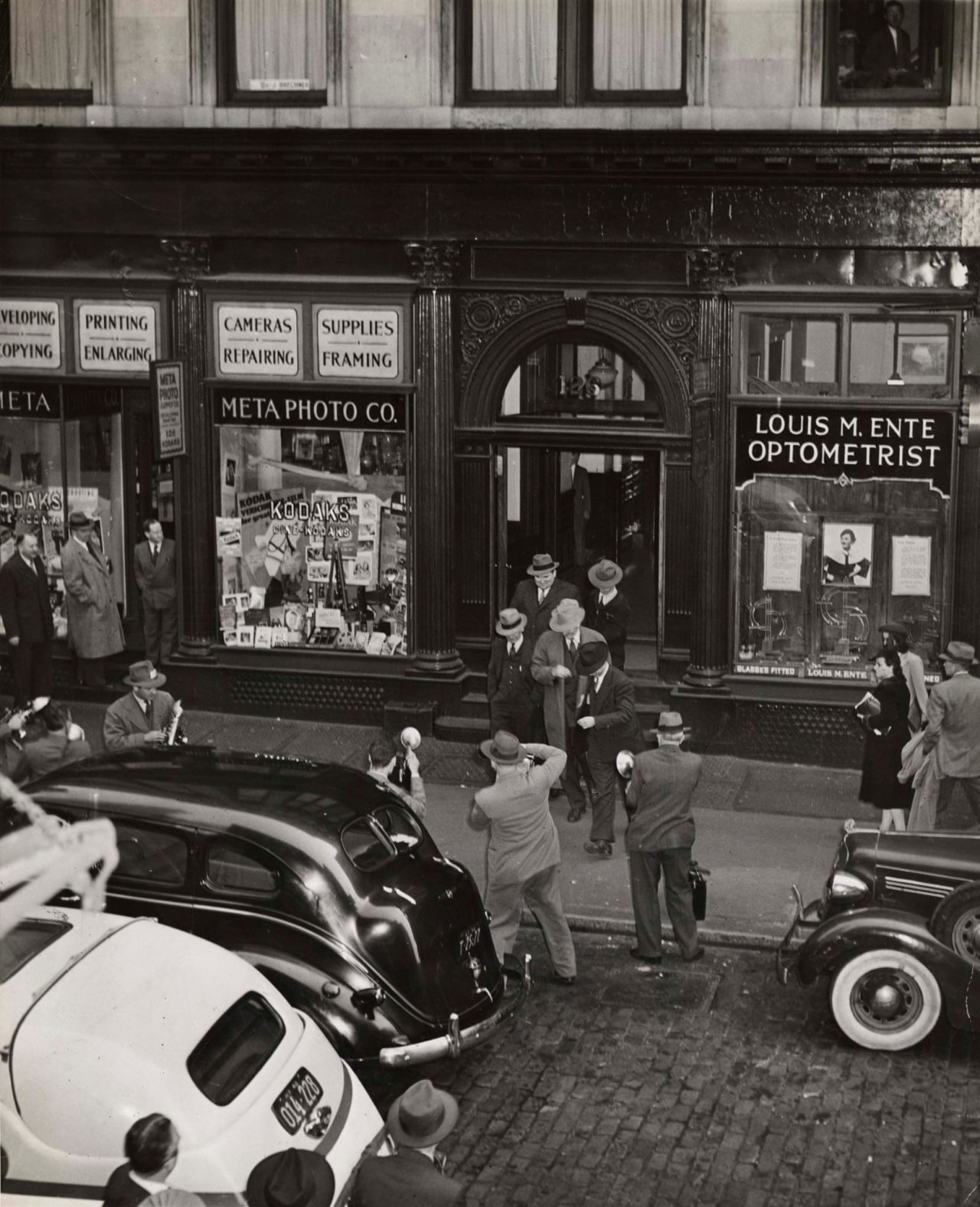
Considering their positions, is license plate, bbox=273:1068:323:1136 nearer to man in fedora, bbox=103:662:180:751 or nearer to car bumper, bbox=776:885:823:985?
car bumper, bbox=776:885:823:985

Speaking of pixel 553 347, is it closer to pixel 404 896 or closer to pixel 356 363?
pixel 356 363

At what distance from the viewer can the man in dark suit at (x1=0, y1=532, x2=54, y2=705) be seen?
16.6 m

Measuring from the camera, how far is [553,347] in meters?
17.3

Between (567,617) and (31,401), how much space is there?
22.3 feet

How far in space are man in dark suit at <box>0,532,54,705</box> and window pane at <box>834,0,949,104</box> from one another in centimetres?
861

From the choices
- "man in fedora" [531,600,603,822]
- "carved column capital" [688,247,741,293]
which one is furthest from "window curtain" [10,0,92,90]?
"man in fedora" [531,600,603,822]

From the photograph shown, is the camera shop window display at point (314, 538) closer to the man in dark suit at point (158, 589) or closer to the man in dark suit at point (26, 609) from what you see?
Answer: the man in dark suit at point (158, 589)

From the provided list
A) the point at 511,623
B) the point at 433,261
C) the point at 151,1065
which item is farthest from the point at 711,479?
the point at 151,1065

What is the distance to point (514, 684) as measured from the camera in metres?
15.0

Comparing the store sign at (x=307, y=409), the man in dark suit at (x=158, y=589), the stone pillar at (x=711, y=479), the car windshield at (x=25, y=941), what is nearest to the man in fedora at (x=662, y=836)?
the car windshield at (x=25, y=941)

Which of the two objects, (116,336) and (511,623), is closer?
(511,623)

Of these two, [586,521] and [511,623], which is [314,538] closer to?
[586,521]

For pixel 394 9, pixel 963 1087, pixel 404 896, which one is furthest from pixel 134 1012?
pixel 394 9

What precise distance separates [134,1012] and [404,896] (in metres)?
2.34
